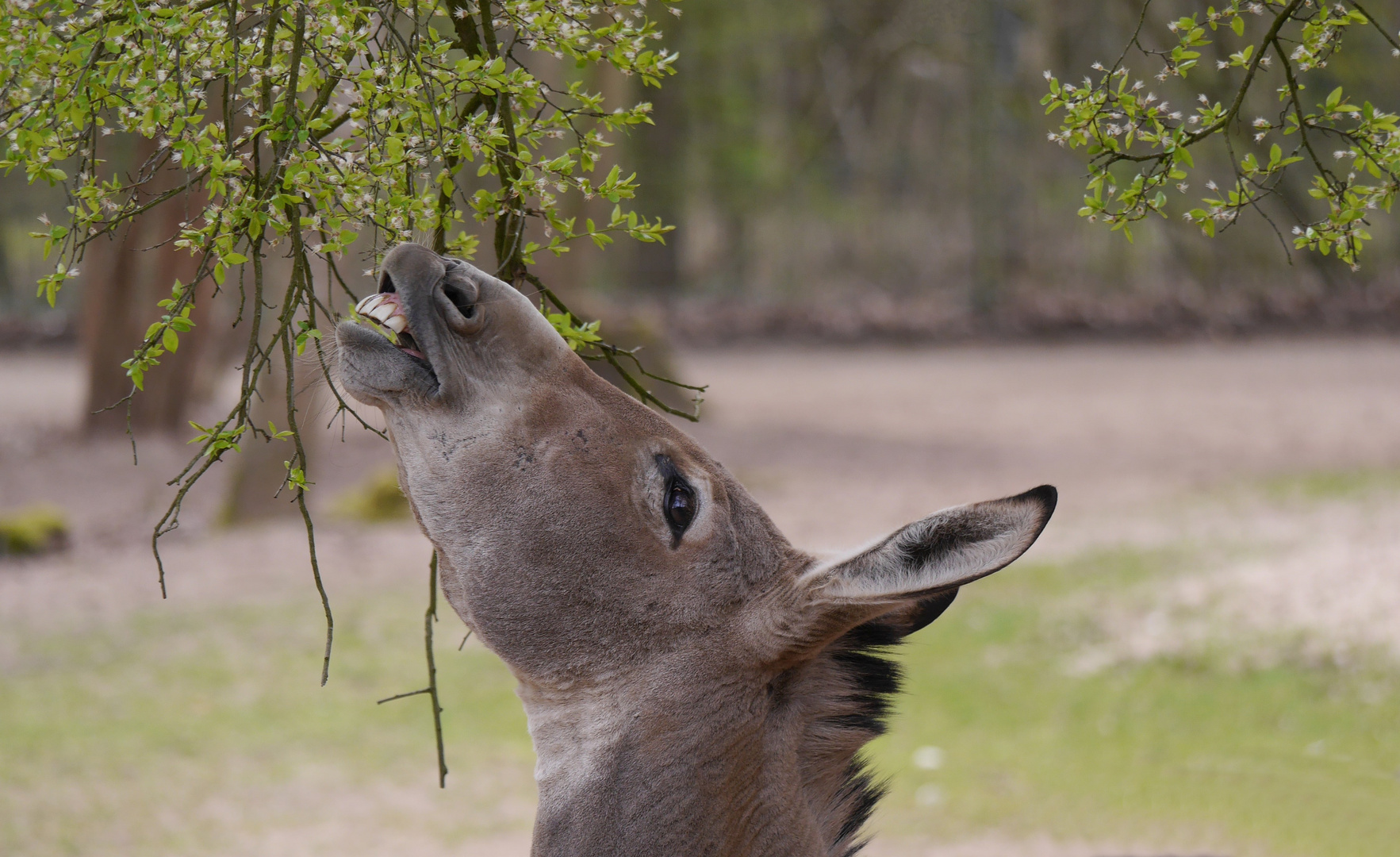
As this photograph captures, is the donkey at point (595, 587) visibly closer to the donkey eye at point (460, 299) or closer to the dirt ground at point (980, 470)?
the donkey eye at point (460, 299)

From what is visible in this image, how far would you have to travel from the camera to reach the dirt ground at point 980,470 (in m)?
7.62

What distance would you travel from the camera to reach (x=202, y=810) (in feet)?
19.1

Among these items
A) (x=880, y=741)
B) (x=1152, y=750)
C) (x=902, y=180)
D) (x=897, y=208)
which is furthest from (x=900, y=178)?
(x=1152, y=750)

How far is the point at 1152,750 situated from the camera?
239 inches

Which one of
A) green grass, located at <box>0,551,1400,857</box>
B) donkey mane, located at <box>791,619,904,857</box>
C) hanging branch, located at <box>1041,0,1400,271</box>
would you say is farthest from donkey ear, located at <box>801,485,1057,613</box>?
green grass, located at <box>0,551,1400,857</box>

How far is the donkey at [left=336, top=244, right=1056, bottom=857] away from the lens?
8.02 feet

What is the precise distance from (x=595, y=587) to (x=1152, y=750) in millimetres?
4437

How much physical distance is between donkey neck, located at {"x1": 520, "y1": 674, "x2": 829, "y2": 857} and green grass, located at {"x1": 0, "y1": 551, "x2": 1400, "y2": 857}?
10.7 ft

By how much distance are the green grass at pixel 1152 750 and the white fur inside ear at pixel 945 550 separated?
252 centimetres

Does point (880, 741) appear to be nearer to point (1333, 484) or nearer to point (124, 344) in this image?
point (1333, 484)

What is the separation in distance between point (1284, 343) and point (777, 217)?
9.16m

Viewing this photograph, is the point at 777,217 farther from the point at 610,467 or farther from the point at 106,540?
the point at 610,467

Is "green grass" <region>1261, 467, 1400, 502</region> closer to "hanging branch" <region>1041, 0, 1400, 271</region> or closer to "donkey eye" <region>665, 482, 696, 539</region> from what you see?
"hanging branch" <region>1041, 0, 1400, 271</region>

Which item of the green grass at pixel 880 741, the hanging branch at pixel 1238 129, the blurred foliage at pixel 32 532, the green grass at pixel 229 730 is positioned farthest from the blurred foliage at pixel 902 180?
the hanging branch at pixel 1238 129
